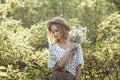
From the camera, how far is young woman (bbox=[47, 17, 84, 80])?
482cm

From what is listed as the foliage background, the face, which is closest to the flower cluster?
the face

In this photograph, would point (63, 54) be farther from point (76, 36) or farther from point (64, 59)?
point (76, 36)

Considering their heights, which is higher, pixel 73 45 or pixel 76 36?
pixel 76 36

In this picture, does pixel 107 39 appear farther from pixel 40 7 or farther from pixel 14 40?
Answer: pixel 40 7

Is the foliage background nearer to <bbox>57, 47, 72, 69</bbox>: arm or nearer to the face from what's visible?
the face

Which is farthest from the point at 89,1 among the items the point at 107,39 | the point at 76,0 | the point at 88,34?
the point at 107,39

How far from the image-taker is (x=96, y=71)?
689 centimetres

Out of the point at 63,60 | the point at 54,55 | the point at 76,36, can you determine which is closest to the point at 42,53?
the point at 76,36

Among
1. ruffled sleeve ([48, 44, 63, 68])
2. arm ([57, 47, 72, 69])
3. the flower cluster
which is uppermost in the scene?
the flower cluster

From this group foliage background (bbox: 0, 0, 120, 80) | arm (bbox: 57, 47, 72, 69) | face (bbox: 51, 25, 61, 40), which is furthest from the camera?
foliage background (bbox: 0, 0, 120, 80)

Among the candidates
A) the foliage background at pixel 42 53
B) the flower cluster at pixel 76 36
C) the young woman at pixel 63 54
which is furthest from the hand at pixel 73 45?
the foliage background at pixel 42 53

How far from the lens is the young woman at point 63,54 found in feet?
15.8

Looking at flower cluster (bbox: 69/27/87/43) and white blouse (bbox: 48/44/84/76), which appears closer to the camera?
white blouse (bbox: 48/44/84/76)

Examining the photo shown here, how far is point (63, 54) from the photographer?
4816 mm
